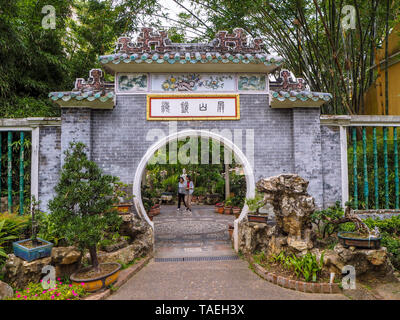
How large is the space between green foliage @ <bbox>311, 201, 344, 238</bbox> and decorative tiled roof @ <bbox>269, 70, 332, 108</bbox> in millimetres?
2062

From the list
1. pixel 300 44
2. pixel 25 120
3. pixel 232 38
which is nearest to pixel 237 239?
pixel 232 38

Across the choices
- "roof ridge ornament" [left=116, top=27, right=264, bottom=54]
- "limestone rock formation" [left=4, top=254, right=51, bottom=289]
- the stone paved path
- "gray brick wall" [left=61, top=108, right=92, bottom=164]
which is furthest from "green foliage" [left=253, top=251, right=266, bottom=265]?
"roof ridge ornament" [left=116, top=27, right=264, bottom=54]

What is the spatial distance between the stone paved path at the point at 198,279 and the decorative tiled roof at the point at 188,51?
3.76 meters

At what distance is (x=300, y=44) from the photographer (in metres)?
7.25

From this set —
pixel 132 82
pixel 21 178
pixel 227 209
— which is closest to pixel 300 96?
pixel 132 82

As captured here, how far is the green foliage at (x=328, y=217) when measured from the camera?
4707 mm

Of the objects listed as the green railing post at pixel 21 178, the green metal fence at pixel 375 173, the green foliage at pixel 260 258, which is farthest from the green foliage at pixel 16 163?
the green metal fence at pixel 375 173

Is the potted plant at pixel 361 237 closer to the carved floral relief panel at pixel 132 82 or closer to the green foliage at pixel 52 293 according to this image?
the green foliage at pixel 52 293

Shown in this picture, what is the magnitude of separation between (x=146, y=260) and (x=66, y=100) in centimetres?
332

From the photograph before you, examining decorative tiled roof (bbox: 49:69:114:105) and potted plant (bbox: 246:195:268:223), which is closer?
decorative tiled roof (bbox: 49:69:114:105)

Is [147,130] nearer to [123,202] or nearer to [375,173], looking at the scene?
[123,202]

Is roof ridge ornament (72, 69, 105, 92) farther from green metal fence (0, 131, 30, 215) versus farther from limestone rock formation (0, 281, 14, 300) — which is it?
limestone rock formation (0, 281, 14, 300)

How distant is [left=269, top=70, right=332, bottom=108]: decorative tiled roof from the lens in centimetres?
513

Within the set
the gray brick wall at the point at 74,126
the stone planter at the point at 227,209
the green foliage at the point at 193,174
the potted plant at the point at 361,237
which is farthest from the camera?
the green foliage at the point at 193,174
